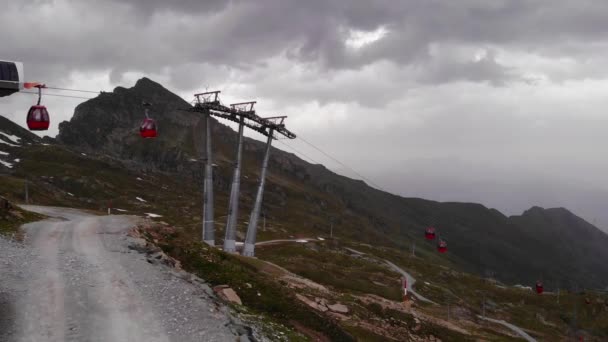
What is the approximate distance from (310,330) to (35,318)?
14202 millimetres

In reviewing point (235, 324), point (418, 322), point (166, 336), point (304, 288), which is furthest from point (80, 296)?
point (418, 322)

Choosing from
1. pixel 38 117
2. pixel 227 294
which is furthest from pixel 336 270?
pixel 38 117

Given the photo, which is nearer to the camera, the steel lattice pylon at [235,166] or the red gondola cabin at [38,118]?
the red gondola cabin at [38,118]

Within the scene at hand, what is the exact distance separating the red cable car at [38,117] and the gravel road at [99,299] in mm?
7826

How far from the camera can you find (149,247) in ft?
108

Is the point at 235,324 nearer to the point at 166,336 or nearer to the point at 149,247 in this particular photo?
the point at 166,336

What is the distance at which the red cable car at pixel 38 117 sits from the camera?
3102 centimetres

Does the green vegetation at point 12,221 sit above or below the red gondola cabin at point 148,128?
A: below

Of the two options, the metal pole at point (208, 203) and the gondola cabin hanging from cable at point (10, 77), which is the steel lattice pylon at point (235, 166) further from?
the gondola cabin hanging from cable at point (10, 77)

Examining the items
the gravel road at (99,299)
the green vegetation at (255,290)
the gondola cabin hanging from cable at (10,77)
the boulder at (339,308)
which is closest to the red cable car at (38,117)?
the gondola cabin hanging from cable at (10,77)

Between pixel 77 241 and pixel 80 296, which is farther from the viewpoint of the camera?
pixel 77 241

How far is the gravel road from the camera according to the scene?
19.0m

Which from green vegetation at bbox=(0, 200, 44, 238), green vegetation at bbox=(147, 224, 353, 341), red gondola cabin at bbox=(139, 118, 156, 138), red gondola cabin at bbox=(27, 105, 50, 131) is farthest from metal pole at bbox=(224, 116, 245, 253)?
red gondola cabin at bbox=(27, 105, 50, 131)

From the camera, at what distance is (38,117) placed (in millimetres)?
31172
